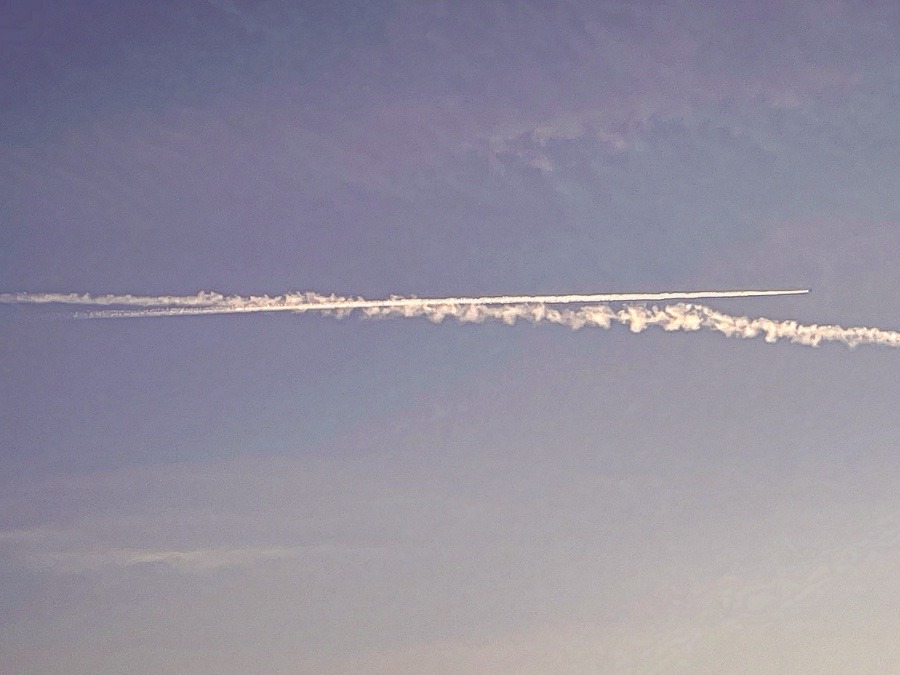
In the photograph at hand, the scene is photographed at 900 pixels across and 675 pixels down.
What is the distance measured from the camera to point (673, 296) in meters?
57.5
